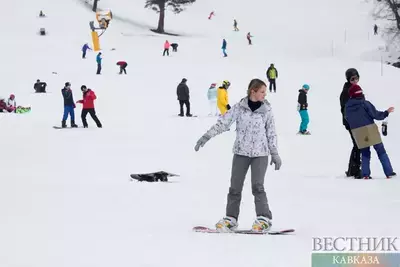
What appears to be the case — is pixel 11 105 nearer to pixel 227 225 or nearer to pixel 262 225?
pixel 227 225

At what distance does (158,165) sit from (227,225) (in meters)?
7.17

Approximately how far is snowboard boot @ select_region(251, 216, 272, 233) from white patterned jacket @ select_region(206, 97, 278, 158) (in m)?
0.64

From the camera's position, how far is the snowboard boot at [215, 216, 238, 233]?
25.6 ft

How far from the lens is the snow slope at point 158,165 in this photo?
281 inches

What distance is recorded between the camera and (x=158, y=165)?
14.9 meters

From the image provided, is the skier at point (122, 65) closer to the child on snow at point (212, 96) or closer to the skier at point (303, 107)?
the child on snow at point (212, 96)

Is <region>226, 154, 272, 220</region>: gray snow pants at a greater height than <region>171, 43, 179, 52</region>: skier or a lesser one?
lesser

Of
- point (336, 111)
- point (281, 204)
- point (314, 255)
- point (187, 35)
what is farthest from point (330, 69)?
point (314, 255)

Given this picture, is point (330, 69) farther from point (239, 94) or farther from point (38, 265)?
point (38, 265)

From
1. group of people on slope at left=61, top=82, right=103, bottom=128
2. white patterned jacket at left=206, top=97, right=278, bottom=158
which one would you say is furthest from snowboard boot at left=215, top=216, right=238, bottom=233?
group of people on slope at left=61, top=82, right=103, bottom=128

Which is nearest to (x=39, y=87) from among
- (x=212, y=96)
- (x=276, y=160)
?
(x=212, y=96)

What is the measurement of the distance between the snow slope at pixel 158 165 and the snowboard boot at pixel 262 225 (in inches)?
9.7

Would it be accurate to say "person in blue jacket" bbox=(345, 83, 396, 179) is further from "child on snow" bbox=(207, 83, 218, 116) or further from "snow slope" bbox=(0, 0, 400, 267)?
"child on snow" bbox=(207, 83, 218, 116)

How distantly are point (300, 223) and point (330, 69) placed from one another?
38081mm
